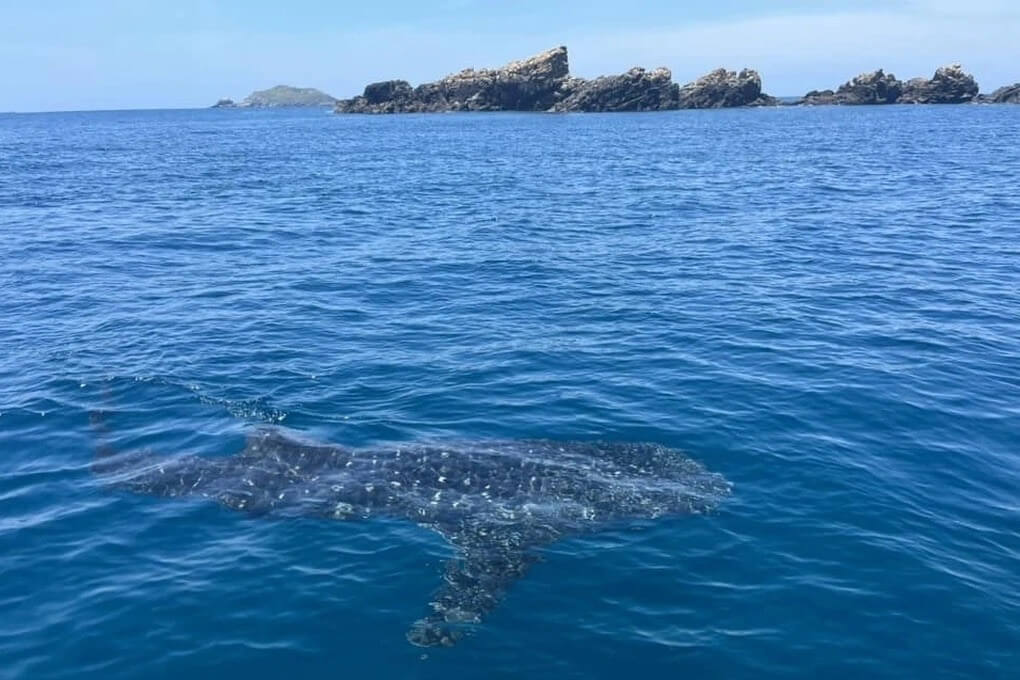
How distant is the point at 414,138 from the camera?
11812 cm

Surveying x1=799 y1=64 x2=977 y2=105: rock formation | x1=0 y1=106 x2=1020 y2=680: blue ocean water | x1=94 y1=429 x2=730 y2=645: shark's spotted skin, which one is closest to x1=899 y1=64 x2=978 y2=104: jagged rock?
x1=799 y1=64 x2=977 y2=105: rock formation

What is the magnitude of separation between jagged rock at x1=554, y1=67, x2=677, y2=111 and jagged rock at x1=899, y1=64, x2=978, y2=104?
57006mm

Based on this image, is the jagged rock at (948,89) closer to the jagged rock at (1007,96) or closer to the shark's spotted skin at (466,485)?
the jagged rock at (1007,96)

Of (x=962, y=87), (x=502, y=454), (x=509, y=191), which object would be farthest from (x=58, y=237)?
(x=962, y=87)

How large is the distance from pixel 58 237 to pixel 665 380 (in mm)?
33951

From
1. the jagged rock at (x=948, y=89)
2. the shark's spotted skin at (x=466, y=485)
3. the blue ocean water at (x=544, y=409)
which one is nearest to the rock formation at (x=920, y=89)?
the jagged rock at (x=948, y=89)

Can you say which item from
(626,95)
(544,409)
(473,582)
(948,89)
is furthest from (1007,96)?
(473,582)

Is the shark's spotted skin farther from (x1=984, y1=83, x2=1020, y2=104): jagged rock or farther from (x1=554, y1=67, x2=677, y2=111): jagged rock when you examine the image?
(x1=984, y1=83, x2=1020, y2=104): jagged rock

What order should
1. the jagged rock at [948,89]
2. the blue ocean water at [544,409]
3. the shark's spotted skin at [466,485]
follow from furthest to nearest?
the jagged rock at [948,89]
the shark's spotted skin at [466,485]
the blue ocean water at [544,409]

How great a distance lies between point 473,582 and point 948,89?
8384 inches

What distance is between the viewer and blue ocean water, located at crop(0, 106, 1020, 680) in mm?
13445

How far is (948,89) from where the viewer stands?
19200cm

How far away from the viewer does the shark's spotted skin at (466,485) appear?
53.7 feet

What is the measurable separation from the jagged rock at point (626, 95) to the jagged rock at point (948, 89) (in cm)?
5701
